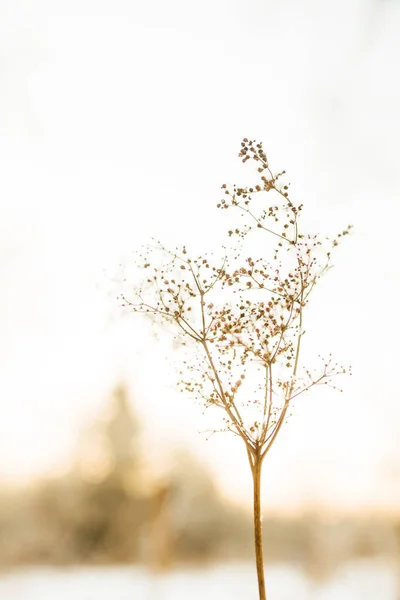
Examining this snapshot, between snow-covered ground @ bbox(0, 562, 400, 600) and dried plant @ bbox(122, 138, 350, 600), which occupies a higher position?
dried plant @ bbox(122, 138, 350, 600)

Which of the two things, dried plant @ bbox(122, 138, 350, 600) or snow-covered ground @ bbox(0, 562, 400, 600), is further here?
snow-covered ground @ bbox(0, 562, 400, 600)

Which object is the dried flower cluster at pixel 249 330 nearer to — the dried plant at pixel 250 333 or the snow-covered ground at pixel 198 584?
the dried plant at pixel 250 333

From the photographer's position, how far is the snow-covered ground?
171 centimetres

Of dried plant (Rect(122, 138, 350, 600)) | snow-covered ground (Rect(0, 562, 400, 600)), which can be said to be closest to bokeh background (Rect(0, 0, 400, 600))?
snow-covered ground (Rect(0, 562, 400, 600))

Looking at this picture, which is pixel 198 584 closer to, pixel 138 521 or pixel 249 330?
pixel 138 521

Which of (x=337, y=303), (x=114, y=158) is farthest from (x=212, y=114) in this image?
(x=337, y=303)

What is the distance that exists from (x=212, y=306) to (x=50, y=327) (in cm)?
59

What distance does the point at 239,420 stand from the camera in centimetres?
150

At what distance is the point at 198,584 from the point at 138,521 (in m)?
0.26

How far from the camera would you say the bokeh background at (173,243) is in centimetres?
180

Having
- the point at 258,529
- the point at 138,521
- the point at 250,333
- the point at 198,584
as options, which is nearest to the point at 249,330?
the point at 250,333

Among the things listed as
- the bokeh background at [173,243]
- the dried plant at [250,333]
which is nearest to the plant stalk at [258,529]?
the dried plant at [250,333]

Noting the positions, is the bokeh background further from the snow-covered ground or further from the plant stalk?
the plant stalk

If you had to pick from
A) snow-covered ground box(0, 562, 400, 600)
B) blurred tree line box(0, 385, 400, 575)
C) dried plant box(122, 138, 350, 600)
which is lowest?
snow-covered ground box(0, 562, 400, 600)
